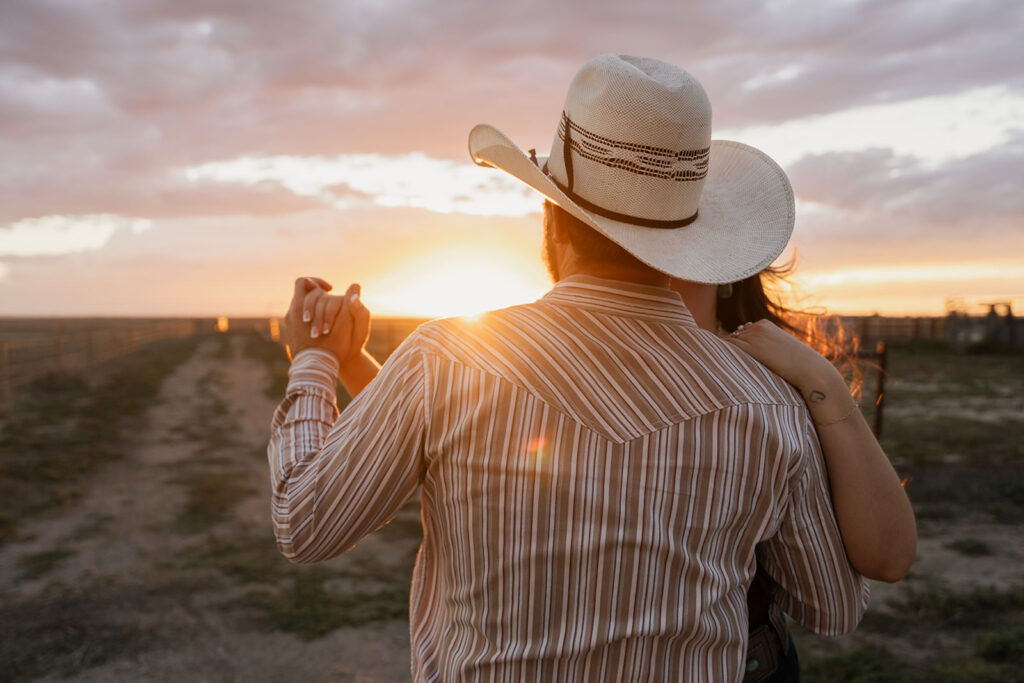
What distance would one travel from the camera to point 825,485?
132 centimetres

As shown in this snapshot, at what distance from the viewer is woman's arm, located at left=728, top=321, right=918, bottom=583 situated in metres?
1.30

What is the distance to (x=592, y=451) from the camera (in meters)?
1.10

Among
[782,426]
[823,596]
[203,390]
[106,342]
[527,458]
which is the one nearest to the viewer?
[527,458]

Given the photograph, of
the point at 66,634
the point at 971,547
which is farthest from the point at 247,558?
the point at 971,547

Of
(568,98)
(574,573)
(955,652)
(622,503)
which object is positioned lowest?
(955,652)

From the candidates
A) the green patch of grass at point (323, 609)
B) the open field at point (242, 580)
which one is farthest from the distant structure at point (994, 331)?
the green patch of grass at point (323, 609)

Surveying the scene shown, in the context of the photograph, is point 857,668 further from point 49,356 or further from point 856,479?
point 49,356

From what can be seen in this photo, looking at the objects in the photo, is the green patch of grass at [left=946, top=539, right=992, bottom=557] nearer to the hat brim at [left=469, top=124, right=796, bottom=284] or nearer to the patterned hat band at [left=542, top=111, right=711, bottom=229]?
the hat brim at [left=469, top=124, right=796, bottom=284]

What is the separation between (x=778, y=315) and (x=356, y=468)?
1.37m

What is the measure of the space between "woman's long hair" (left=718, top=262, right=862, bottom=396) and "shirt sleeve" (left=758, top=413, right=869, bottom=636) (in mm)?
595

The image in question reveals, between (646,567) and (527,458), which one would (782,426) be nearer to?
(646,567)

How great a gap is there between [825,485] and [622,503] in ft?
1.49

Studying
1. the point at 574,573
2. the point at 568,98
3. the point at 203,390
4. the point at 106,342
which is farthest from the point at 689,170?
the point at 106,342

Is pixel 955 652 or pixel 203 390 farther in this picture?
pixel 203 390
